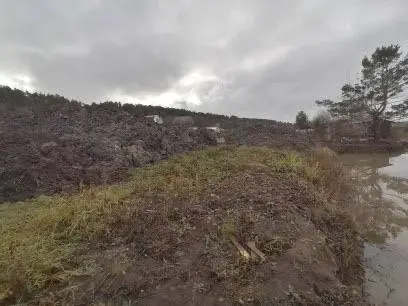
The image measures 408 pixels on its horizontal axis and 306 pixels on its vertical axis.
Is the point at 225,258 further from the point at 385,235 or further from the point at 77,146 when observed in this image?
the point at 77,146

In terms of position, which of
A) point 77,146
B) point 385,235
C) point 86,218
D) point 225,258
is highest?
point 77,146

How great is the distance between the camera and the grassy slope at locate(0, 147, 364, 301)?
4504 mm

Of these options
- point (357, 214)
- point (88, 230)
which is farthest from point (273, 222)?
point (357, 214)

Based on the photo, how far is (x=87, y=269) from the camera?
466 centimetres

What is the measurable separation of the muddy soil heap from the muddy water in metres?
5.89

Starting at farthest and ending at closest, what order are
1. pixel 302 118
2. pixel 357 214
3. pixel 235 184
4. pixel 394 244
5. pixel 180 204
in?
1. pixel 302 118
2. pixel 357 214
3. pixel 235 184
4. pixel 394 244
5. pixel 180 204

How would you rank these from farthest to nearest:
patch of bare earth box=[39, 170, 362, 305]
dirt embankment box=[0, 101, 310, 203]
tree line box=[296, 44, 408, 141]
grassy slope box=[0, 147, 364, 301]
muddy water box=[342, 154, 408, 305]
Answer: tree line box=[296, 44, 408, 141] < dirt embankment box=[0, 101, 310, 203] < muddy water box=[342, 154, 408, 305] < grassy slope box=[0, 147, 364, 301] < patch of bare earth box=[39, 170, 362, 305]

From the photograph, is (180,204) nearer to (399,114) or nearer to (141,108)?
(141,108)

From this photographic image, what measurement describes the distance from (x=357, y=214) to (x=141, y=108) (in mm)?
20519

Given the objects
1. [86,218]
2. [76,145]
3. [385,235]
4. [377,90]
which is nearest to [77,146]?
[76,145]

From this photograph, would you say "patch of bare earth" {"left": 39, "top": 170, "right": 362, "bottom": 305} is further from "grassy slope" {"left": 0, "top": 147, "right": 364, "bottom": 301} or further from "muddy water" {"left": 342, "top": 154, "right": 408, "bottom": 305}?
"muddy water" {"left": 342, "top": 154, "right": 408, "bottom": 305}

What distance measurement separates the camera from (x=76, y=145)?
11.9m

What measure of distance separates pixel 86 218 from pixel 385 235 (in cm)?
590

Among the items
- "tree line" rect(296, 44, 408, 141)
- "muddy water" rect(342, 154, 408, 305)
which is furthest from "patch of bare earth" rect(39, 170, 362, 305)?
"tree line" rect(296, 44, 408, 141)
